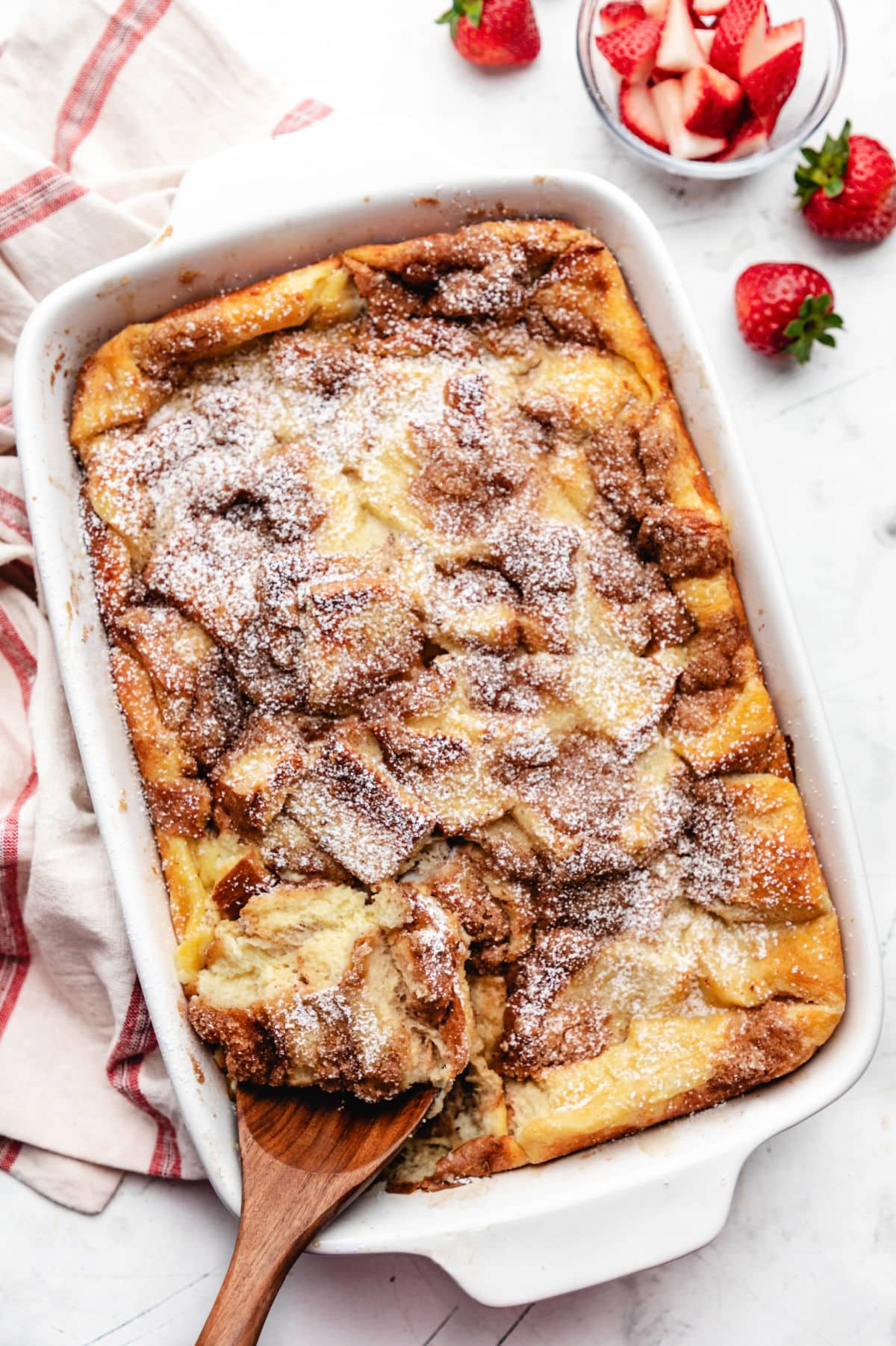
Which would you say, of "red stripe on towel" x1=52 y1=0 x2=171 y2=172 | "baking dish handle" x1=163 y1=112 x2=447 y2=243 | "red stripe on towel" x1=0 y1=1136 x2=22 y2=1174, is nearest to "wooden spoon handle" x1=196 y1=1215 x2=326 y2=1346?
"red stripe on towel" x1=0 y1=1136 x2=22 y2=1174

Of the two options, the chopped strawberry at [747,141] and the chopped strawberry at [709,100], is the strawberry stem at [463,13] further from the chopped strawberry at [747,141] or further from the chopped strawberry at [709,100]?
the chopped strawberry at [747,141]

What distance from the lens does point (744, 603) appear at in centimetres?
168

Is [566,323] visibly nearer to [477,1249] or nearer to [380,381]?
[380,381]

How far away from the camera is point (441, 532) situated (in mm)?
1611

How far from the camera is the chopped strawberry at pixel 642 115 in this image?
193cm

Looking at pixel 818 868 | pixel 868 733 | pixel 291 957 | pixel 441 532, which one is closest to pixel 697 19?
pixel 441 532

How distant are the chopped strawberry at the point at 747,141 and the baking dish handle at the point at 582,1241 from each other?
159cm

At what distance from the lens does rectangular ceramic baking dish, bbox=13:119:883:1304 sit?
1.54 meters

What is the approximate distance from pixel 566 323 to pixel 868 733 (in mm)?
855

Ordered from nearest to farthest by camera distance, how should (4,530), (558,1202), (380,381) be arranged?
(558,1202)
(380,381)
(4,530)

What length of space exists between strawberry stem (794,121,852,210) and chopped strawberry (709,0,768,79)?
0.20m

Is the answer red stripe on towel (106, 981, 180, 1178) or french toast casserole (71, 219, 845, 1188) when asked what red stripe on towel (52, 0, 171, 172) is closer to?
french toast casserole (71, 219, 845, 1188)

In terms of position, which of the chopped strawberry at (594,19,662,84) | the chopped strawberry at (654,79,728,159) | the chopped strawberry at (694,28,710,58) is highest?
the chopped strawberry at (594,19,662,84)

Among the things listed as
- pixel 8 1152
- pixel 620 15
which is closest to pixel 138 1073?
pixel 8 1152
